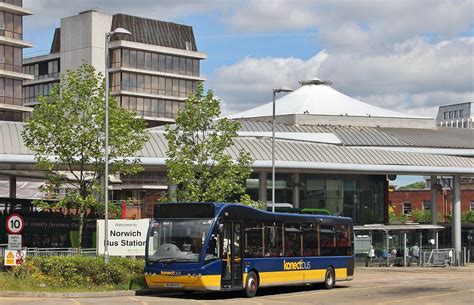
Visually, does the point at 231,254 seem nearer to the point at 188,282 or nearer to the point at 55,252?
the point at 188,282

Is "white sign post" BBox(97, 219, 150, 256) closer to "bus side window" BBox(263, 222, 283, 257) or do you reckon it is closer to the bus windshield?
"bus side window" BBox(263, 222, 283, 257)

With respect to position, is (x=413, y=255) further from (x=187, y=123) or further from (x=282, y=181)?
(x=187, y=123)

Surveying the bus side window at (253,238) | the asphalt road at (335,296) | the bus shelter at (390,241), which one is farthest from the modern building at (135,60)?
the bus side window at (253,238)

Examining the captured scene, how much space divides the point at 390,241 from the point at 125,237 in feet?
97.9

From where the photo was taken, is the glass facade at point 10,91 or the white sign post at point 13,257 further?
the glass facade at point 10,91

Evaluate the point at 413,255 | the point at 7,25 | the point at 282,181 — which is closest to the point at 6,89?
the point at 7,25

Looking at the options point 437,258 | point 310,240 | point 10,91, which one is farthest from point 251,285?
point 10,91

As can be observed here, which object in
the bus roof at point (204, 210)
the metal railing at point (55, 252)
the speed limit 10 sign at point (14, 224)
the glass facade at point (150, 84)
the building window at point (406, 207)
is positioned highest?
the glass facade at point (150, 84)

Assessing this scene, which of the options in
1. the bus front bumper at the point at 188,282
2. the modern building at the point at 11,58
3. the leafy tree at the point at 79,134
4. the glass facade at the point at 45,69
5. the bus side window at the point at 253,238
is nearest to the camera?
the bus front bumper at the point at 188,282

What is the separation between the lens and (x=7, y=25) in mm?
92938

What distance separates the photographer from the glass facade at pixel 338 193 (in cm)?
6994

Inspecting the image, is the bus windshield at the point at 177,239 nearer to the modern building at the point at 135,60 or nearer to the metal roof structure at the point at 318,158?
the metal roof structure at the point at 318,158

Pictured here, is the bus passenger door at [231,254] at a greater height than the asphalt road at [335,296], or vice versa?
the bus passenger door at [231,254]

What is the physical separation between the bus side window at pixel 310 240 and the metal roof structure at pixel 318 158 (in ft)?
68.1
